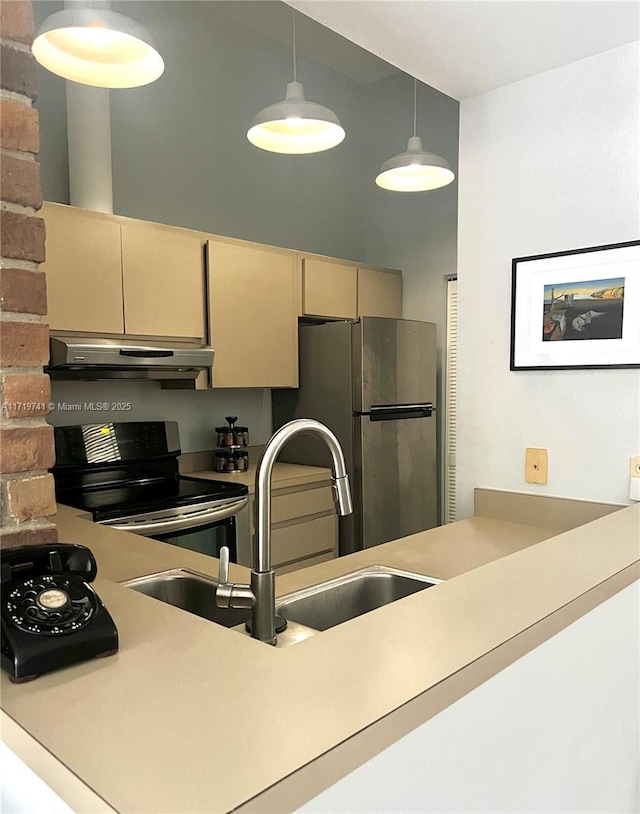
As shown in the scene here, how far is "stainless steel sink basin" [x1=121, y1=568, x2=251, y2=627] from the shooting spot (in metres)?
1.44

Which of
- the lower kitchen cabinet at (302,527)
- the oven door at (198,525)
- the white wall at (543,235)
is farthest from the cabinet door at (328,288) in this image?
the white wall at (543,235)

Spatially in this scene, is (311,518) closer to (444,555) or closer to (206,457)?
(206,457)

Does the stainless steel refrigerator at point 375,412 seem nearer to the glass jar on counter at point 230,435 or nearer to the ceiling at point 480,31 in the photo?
the glass jar on counter at point 230,435

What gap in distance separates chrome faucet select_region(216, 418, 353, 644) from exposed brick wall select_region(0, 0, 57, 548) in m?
0.34

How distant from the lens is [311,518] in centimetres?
350

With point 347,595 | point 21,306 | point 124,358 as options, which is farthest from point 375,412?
point 21,306

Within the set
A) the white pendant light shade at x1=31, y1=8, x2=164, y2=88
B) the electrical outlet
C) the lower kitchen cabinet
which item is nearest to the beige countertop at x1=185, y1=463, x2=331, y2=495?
the lower kitchen cabinet

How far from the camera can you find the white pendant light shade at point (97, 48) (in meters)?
1.91

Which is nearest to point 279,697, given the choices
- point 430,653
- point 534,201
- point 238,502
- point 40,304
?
point 430,653

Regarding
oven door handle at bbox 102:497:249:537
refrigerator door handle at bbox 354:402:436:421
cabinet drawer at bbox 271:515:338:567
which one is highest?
refrigerator door handle at bbox 354:402:436:421

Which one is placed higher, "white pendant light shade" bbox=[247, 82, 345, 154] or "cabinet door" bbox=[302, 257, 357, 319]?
"white pendant light shade" bbox=[247, 82, 345, 154]

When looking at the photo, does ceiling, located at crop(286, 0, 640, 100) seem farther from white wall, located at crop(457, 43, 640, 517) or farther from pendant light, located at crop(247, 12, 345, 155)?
pendant light, located at crop(247, 12, 345, 155)

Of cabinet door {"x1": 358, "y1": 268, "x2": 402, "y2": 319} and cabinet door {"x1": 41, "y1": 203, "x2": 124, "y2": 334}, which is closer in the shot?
cabinet door {"x1": 41, "y1": 203, "x2": 124, "y2": 334}

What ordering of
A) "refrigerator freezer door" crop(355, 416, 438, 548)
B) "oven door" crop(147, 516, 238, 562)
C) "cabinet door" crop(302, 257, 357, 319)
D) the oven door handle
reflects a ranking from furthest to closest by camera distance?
1. "cabinet door" crop(302, 257, 357, 319)
2. "refrigerator freezer door" crop(355, 416, 438, 548)
3. "oven door" crop(147, 516, 238, 562)
4. the oven door handle
